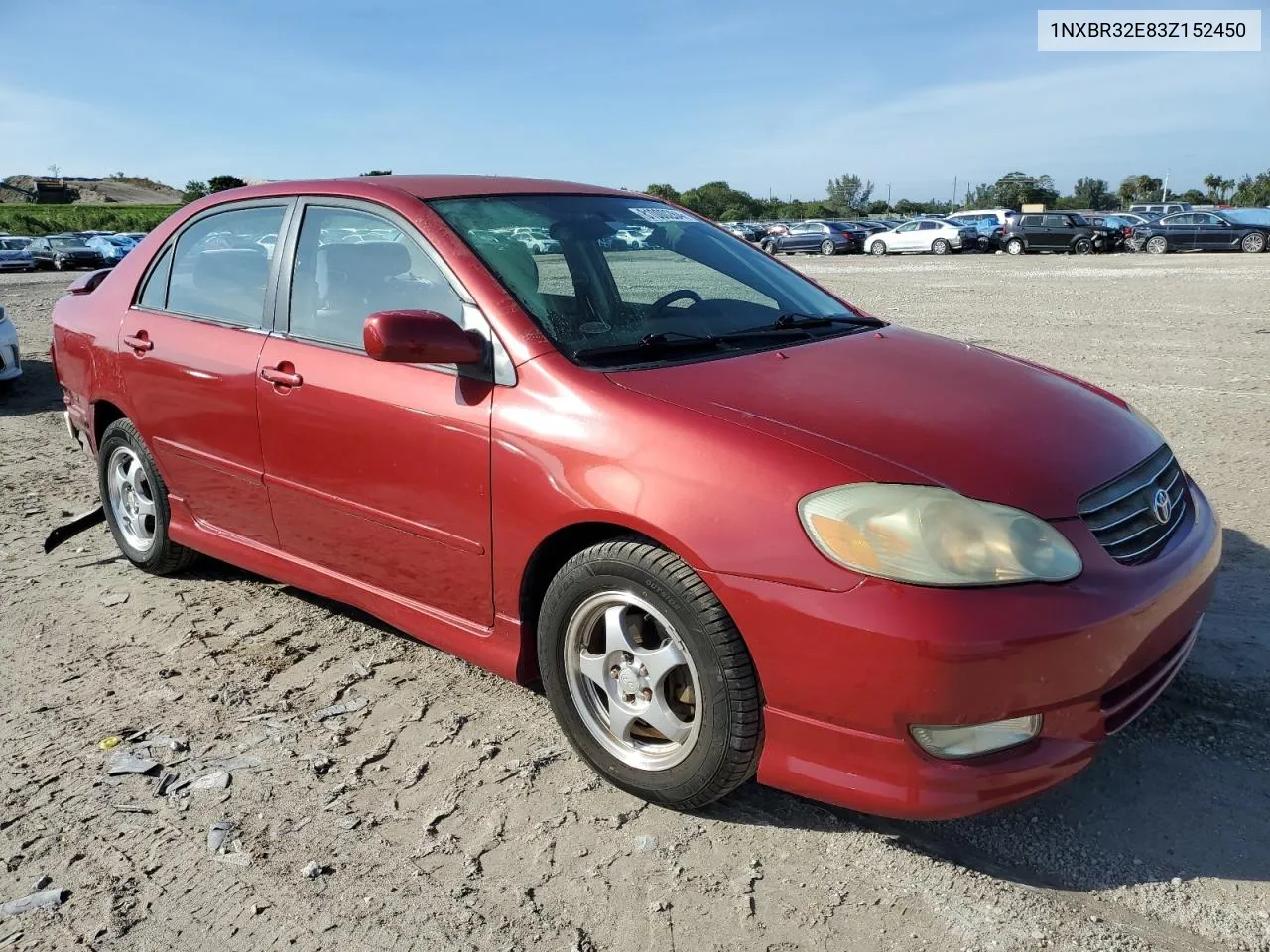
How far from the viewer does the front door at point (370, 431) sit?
2988mm

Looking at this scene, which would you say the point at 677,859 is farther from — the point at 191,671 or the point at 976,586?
the point at 191,671

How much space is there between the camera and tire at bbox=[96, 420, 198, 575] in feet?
14.1

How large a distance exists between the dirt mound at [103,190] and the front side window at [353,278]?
363 ft

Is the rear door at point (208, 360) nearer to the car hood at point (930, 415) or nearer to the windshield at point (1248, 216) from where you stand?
the car hood at point (930, 415)

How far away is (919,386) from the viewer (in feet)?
9.59

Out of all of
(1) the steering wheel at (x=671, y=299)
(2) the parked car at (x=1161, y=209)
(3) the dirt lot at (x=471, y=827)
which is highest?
(2) the parked car at (x=1161, y=209)

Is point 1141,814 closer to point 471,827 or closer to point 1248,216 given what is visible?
point 471,827

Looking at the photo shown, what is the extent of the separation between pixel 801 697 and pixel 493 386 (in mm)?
1223

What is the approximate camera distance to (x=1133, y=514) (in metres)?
2.61

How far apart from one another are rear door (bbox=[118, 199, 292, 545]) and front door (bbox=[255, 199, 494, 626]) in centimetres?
14

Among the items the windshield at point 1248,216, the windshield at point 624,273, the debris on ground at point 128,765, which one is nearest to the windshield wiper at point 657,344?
the windshield at point 624,273

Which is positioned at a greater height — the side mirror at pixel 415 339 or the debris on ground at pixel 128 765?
the side mirror at pixel 415 339

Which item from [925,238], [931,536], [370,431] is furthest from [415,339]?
[925,238]

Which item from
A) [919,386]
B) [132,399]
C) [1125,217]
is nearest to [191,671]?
[132,399]
